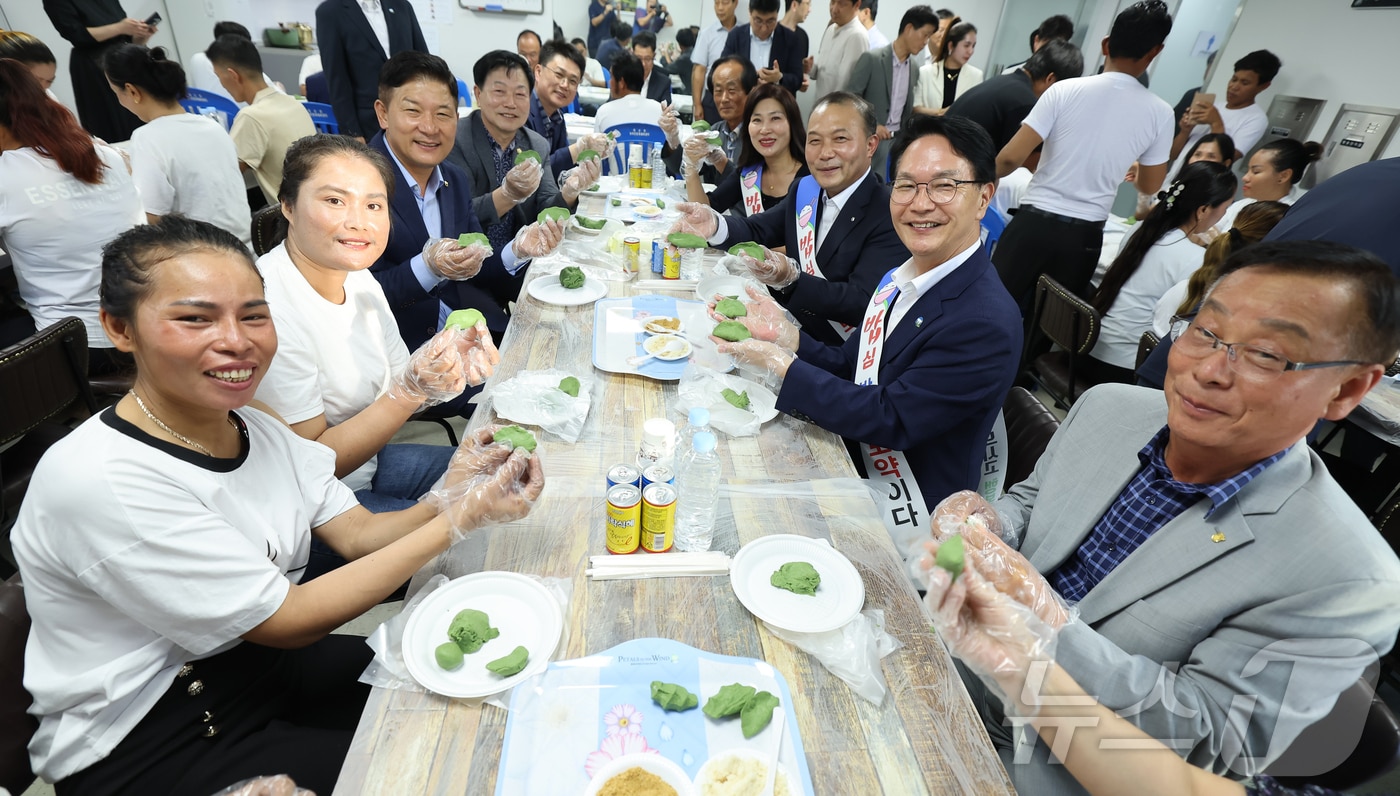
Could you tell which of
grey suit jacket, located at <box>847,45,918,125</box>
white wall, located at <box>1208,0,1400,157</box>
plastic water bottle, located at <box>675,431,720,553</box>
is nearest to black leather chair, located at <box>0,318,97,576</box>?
plastic water bottle, located at <box>675,431,720,553</box>

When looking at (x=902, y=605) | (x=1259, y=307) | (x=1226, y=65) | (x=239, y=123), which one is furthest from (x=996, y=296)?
(x=1226, y=65)

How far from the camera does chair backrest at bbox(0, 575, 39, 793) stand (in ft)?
3.49

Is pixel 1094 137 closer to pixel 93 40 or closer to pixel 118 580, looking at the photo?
pixel 118 580

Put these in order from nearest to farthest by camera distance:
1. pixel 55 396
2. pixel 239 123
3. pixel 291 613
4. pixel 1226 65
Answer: pixel 291 613 → pixel 55 396 → pixel 239 123 → pixel 1226 65

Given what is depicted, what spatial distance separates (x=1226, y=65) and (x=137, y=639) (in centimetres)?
907

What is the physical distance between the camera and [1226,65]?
623cm

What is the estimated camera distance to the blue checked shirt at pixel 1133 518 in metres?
1.34

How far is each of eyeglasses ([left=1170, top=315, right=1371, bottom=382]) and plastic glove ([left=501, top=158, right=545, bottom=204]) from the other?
3.41 m

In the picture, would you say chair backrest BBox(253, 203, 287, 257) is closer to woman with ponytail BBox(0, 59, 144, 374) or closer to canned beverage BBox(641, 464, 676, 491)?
woman with ponytail BBox(0, 59, 144, 374)

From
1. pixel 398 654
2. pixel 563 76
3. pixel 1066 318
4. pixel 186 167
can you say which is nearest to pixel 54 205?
pixel 186 167

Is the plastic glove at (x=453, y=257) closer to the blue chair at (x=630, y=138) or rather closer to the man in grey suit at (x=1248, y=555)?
the man in grey suit at (x=1248, y=555)

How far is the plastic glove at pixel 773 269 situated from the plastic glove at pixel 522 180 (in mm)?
1524

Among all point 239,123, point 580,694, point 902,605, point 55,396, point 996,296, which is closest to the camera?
point 580,694

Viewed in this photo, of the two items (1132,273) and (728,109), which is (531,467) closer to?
(1132,273)
